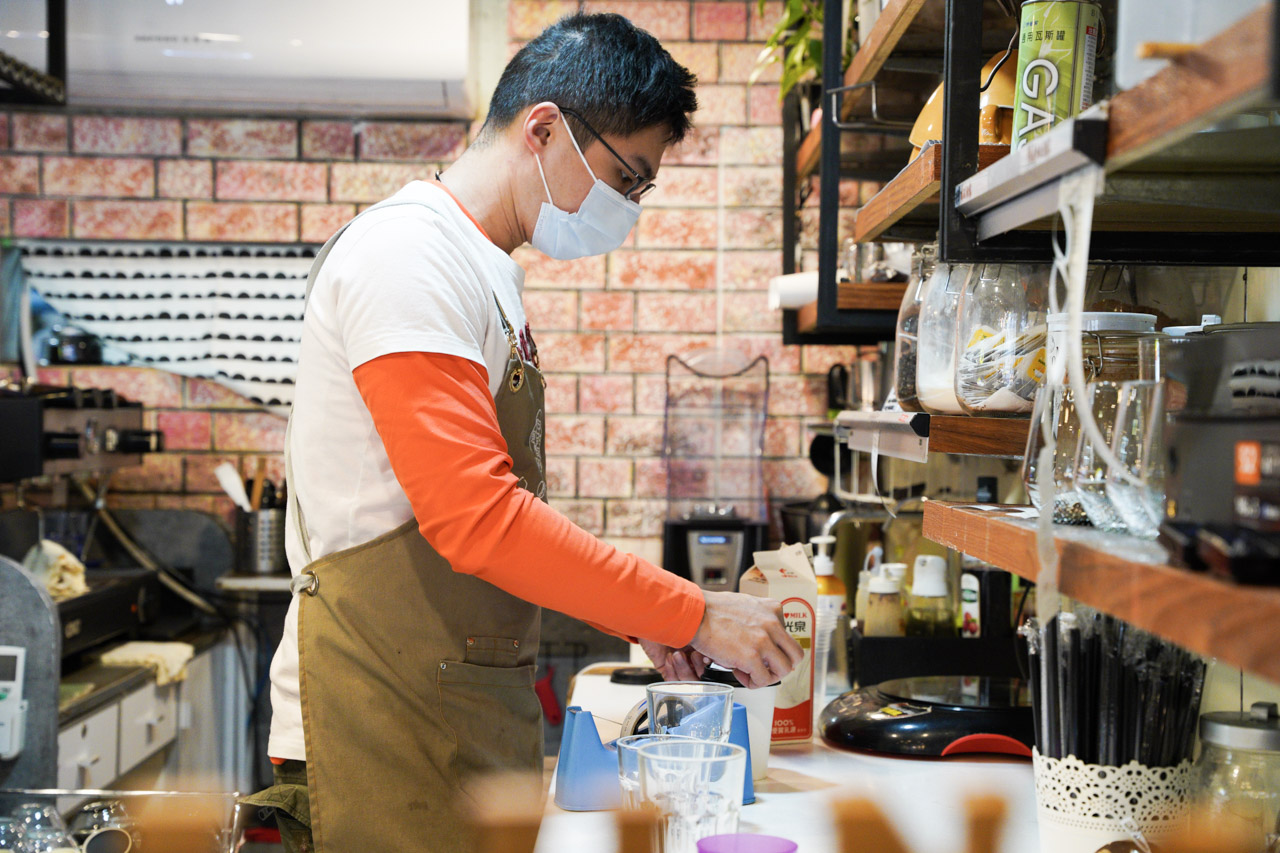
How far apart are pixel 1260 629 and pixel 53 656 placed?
253 cm

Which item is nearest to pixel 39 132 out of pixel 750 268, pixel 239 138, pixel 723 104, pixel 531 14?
pixel 239 138

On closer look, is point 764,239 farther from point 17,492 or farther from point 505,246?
point 17,492

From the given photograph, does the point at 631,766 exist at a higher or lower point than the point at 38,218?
lower

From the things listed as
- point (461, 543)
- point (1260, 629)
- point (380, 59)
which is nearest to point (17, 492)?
point (380, 59)

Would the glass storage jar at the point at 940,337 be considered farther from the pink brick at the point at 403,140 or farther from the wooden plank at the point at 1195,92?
the pink brick at the point at 403,140

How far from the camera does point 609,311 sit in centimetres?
346

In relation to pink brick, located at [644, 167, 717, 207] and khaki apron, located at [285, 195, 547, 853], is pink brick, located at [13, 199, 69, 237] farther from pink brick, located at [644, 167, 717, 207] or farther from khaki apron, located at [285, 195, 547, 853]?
khaki apron, located at [285, 195, 547, 853]

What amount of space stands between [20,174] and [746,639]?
10.5ft

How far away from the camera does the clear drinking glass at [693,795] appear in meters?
0.91

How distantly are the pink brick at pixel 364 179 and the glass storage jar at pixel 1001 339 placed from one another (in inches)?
101

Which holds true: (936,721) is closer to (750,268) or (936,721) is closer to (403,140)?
(750,268)

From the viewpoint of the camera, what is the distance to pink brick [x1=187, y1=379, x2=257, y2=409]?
3.50 meters

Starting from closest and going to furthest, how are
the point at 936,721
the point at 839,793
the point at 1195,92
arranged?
the point at 1195,92 < the point at 839,793 < the point at 936,721

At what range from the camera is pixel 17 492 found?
326 centimetres
